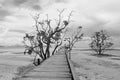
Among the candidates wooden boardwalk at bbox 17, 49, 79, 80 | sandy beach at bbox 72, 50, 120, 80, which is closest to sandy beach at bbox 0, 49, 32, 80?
sandy beach at bbox 72, 50, 120, 80

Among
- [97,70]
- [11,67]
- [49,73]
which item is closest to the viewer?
[49,73]

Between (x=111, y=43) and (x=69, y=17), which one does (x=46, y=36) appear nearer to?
(x=69, y=17)

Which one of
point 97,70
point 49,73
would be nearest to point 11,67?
point 97,70

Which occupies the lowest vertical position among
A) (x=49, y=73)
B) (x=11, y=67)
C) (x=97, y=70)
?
(x=97, y=70)

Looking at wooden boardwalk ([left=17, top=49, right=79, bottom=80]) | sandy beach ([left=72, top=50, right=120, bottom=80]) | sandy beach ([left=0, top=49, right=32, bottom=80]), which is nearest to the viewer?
wooden boardwalk ([left=17, top=49, right=79, bottom=80])

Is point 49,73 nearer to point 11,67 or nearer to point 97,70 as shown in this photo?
point 97,70

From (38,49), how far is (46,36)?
3044mm

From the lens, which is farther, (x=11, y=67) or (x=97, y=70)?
(x=11, y=67)

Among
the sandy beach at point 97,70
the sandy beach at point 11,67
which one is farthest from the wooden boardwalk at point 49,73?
the sandy beach at point 11,67

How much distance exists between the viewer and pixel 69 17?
22750 mm

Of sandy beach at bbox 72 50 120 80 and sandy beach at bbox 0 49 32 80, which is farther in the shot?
sandy beach at bbox 0 49 32 80

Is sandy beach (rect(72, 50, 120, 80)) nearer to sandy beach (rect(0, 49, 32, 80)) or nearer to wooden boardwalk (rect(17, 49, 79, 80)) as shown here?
wooden boardwalk (rect(17, 49, 79, 80))

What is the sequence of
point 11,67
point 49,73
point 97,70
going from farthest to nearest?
point 11,67
point 97,70
point 49,73

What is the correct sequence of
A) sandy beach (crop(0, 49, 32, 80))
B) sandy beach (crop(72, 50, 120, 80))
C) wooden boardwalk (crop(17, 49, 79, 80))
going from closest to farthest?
1. wooden boardwalk (crop(17, 49, 79, 80))
2. sandy beach (crop(72, 50, 120, 80))
3. sandy beach (crop(0, 49, 32, 80))
